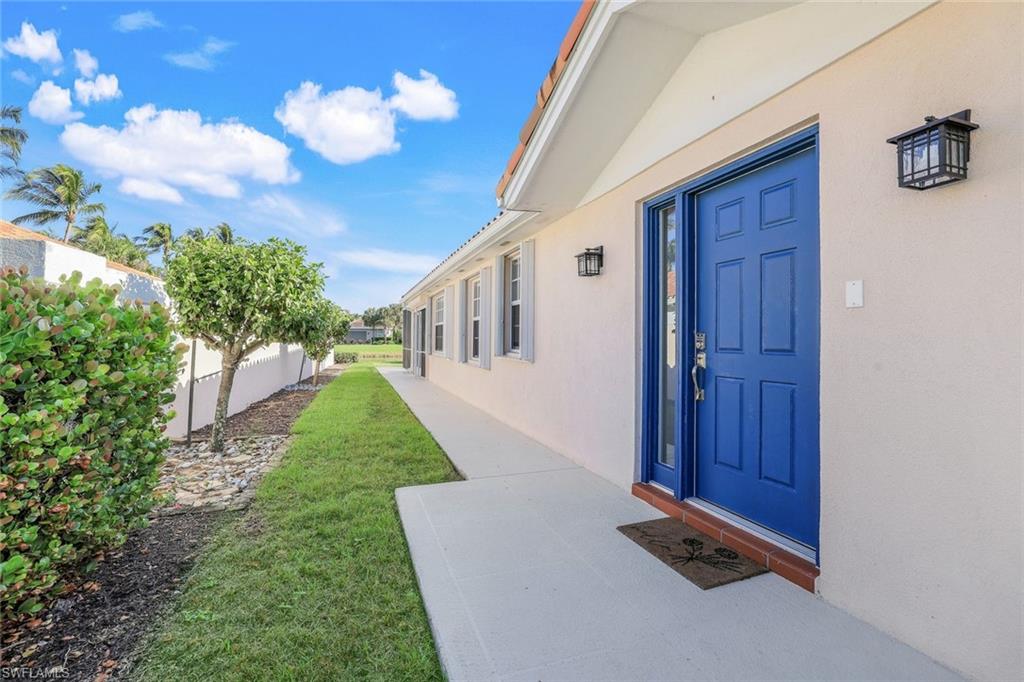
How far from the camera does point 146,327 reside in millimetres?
2922

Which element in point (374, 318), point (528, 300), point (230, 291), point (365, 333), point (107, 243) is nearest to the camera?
point (230, 291)

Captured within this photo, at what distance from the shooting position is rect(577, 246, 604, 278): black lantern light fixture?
4652mm

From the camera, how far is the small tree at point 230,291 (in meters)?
5.75

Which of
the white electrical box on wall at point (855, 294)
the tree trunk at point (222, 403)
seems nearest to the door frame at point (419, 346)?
the tree trunk at point (222, 403)

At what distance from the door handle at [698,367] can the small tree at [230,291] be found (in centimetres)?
490

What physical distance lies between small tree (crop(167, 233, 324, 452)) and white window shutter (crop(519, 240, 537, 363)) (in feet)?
9.67

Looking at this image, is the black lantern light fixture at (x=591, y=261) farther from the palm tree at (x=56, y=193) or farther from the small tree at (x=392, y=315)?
the small tree at (x=392, y=315)

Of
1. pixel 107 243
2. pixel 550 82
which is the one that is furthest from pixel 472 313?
pixel 107 243

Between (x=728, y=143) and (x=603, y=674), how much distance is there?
3.07m

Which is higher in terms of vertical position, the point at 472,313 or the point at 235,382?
the point at 472,313

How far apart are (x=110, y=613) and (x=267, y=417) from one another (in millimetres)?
6579

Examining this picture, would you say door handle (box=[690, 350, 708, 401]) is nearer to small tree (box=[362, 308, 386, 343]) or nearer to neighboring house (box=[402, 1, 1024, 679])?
neighboring house (box=[402, 1, 1024, 679])

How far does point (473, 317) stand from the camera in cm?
972

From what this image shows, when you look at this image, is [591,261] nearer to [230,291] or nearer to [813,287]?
[813,287]
